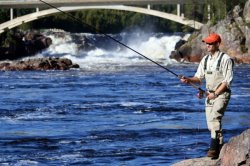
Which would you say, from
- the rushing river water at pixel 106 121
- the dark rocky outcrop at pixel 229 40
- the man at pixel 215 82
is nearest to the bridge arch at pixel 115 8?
the dark rocky outcrop at pixel 229 40

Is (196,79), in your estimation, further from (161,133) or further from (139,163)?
(161,133)

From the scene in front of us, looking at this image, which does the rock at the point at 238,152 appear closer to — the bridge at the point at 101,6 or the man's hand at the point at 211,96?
the man's hand at the point at 211,96

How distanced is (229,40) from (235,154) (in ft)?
192

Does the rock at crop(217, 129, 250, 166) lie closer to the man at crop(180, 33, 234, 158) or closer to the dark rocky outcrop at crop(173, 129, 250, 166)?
the dark rocky outcrop at crop(173, 129, 250, 166)

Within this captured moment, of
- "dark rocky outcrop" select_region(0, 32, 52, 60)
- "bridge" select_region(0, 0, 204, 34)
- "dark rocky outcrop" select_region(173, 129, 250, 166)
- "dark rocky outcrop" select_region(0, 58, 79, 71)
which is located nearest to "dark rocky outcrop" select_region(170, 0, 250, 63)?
"bridge" select_region(0, 0, 204, 34)

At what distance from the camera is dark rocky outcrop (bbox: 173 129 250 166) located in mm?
13391

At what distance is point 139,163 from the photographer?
705 inches

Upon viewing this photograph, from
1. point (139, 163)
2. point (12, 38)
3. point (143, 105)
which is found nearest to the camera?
point (139, 163)

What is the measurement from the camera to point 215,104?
14.2 meters

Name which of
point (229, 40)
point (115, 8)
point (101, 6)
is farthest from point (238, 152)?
point (101, 6)

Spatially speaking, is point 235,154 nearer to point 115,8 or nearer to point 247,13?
point 247,13

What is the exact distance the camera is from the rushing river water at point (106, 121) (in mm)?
19234

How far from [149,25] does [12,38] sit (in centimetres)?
3764

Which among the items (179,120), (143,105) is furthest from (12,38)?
(179,120)
